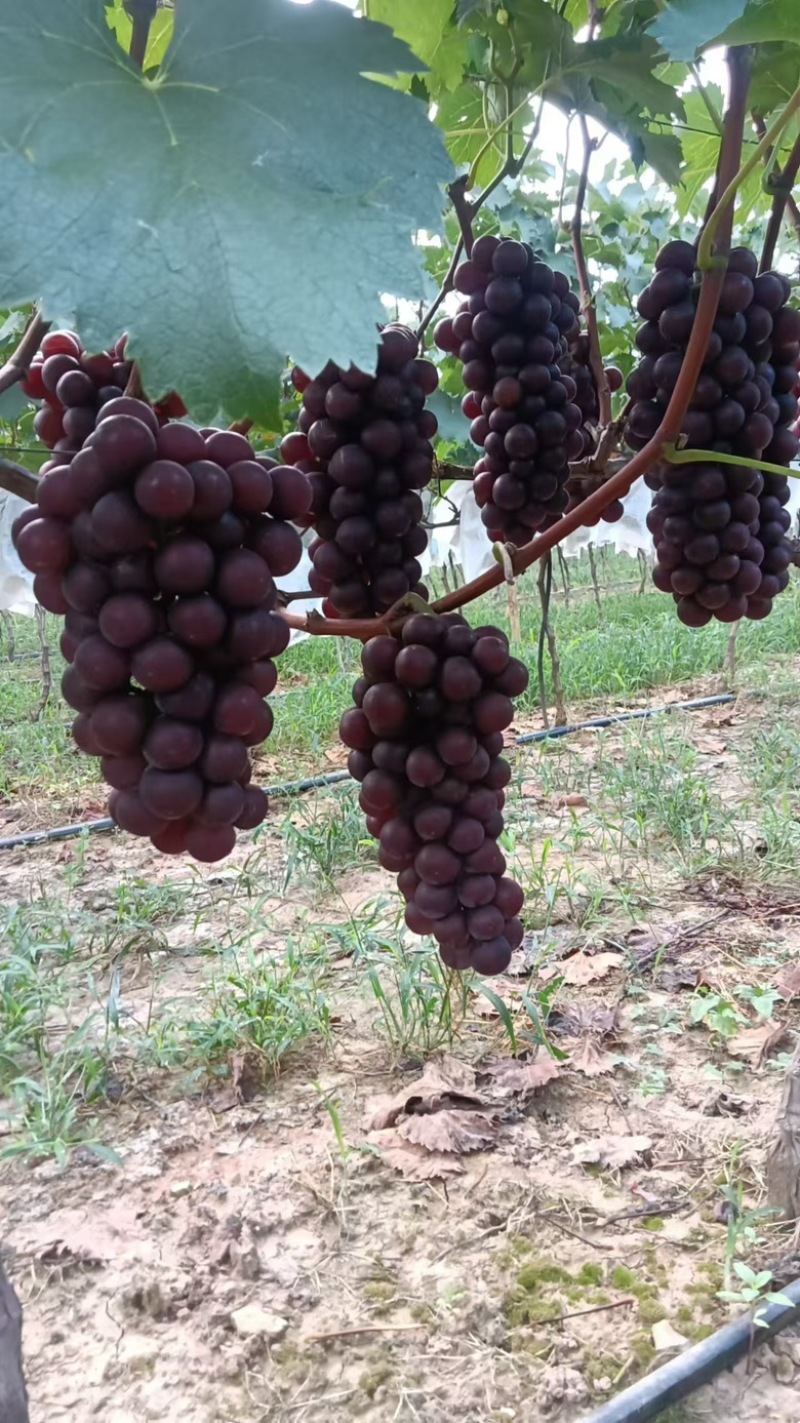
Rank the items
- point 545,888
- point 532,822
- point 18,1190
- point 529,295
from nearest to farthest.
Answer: point 529,295
point 18,1190
point 545,888
point 532,822

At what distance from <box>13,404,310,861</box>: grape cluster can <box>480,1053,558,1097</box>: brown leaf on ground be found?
1409mm

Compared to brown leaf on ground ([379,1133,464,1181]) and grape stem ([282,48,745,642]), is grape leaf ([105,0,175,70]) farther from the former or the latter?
brown leaf on ground ([379,1133,464,1181])

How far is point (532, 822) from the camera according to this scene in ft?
10.00

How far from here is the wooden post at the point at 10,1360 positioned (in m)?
0.64

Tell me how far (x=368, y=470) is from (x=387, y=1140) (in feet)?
4.21

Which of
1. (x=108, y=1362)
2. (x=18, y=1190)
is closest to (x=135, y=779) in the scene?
(x=108, y=1362)

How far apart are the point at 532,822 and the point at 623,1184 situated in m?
1.57

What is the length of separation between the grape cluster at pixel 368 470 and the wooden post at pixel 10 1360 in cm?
51

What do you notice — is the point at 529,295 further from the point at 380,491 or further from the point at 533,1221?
the point at 533,1221

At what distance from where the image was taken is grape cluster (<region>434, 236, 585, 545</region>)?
0.80 metres

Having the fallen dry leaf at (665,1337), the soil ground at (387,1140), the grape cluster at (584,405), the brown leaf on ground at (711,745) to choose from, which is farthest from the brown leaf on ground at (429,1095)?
the brown leaf on ground at (711,745)

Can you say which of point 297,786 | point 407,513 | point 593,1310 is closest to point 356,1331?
point 593,1310

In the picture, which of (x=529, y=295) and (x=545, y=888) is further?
(x=545, y=888)

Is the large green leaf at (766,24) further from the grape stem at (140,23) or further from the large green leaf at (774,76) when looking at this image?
the grape stem at (140,23)
